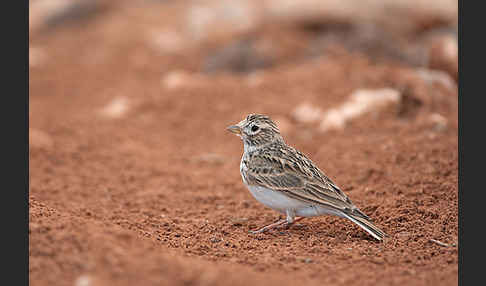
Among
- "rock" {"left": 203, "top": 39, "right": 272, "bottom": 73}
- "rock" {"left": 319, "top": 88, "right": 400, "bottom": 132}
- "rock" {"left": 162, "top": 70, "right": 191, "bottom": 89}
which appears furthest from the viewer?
"rock" {"left": 203, "top": 39, "right": 272, "bottom": 73}

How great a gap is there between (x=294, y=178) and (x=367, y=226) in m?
1.08

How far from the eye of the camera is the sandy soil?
515 centimetres

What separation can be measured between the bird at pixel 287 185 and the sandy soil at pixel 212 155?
0.28m

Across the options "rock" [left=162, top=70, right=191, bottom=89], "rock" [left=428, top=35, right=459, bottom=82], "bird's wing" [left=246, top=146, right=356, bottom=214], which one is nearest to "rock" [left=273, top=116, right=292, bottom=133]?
"rock" [left=162, top=70, right=191, bottom=89]

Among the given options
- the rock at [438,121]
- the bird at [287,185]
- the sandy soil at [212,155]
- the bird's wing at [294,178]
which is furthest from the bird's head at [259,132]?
the rock at [438,121]

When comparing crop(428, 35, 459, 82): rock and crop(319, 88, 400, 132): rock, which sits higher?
crop(428, 35, 459, 82): rock

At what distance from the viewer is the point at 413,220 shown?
21.7 feet

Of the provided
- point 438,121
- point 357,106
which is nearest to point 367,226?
point 438,121

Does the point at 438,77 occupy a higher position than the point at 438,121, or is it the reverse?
the point at 438,77

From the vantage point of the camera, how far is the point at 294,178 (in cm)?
665

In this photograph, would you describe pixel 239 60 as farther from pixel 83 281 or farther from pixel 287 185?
pixel 83 281

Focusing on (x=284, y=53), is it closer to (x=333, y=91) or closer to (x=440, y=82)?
(x=333, y=91)

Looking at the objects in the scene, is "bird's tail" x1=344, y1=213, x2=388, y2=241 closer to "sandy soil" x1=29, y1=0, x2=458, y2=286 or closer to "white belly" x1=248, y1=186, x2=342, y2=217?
"sandy soil" x1=29, y1=0, x2=458, y2=286

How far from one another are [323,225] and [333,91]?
529cm
